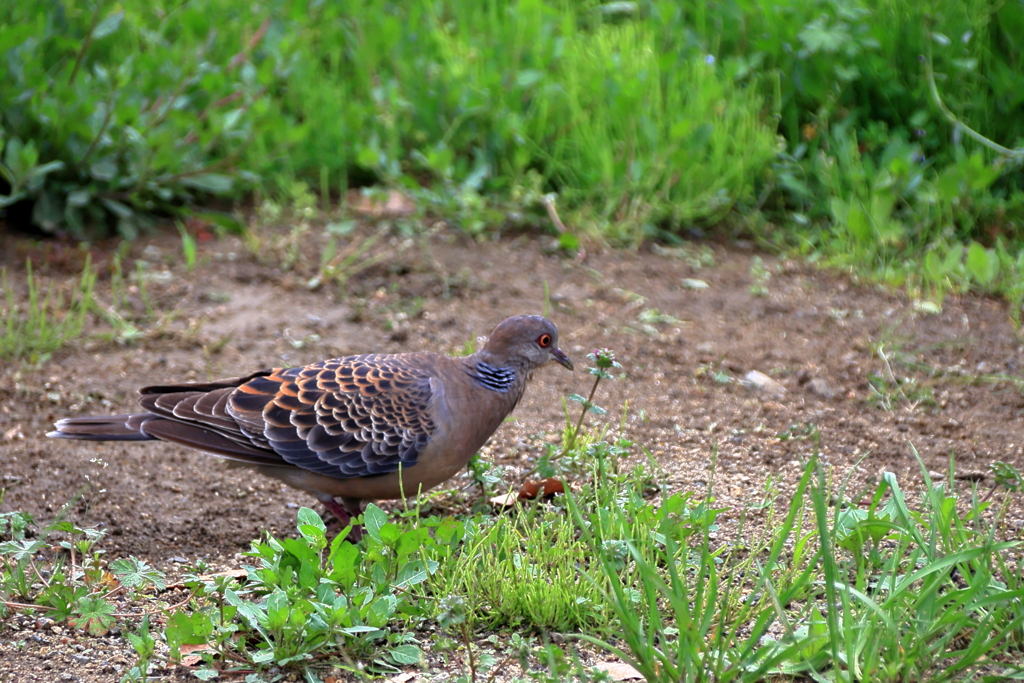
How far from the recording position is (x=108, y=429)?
3637 mm

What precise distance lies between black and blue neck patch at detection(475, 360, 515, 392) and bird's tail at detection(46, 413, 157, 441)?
3.93ft

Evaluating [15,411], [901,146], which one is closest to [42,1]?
[15,411]

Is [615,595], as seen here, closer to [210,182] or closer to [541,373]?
[541,373]

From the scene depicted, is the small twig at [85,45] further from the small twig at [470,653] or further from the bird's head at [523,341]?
the small twig at [470,653]

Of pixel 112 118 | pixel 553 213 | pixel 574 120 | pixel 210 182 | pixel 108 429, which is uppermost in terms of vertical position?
pixel 112 118

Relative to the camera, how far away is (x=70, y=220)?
554cm

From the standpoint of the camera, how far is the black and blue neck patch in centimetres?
368

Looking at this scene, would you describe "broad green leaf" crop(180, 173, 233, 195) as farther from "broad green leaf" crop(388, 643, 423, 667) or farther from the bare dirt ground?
"broad green leaf" crop(388, 643, 423, 667)

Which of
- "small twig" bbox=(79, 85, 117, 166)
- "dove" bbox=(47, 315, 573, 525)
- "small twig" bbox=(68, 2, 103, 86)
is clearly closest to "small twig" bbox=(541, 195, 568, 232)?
"dove" bbox=(47, 315, 573, 525)

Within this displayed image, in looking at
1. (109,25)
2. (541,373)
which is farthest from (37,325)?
(541,373)

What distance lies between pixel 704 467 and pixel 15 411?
2.87 metres

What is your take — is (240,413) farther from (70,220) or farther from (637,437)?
(70,220)

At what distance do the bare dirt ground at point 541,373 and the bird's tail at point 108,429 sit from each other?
23cm

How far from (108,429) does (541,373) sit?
1.92 metres
